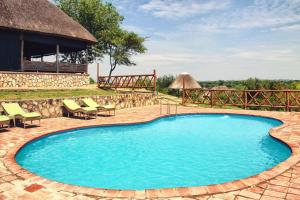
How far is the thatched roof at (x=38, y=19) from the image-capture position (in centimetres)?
1686

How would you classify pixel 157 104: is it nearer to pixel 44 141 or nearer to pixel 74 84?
pixel 74 84

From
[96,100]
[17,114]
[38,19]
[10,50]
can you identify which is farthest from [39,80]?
[17,114]

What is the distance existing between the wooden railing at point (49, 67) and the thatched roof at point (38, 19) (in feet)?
7.61

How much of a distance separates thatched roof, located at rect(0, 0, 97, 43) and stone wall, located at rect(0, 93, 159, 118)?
755cm

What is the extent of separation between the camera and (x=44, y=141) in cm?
788

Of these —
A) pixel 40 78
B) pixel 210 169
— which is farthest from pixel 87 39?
pixel 210 169

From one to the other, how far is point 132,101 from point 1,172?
487 inches

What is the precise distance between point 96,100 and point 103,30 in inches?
730

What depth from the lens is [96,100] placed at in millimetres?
14164

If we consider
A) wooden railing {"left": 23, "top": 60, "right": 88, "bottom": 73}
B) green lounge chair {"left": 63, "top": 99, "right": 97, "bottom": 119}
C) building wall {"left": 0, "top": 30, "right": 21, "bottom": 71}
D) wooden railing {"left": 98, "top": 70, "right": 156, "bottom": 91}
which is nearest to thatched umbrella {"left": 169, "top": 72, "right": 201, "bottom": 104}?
wooden railing {"left": 98, "top": 70, "right": 156, "bottom": 91}

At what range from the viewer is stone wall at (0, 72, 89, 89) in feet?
52.4

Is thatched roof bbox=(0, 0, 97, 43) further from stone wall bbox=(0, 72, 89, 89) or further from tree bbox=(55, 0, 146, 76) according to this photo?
tree bbox=(55, 0, 146, 76)

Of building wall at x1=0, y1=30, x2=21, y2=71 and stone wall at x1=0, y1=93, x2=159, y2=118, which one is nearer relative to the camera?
stone wall at x1=0, y1=93, x2=159, y2=118

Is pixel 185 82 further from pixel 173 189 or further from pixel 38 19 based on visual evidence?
pixel 173 189
